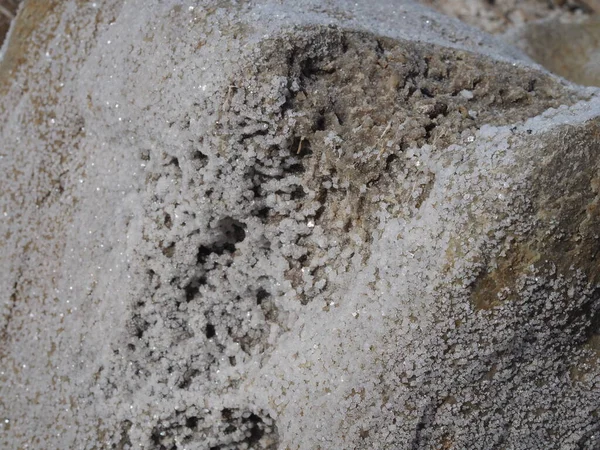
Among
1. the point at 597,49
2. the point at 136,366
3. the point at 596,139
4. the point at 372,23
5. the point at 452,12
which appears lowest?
the point at 597,49

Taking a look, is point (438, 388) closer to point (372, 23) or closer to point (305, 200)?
point (305, 200)

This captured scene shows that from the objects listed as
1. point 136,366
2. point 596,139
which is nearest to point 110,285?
point 136,366

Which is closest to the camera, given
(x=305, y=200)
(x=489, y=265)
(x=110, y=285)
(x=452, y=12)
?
(x=489, y=265)

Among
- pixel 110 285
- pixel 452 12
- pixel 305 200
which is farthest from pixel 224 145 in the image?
pixel 452 12

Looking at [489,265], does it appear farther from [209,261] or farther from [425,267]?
[209,261]

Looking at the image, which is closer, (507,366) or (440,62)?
(507,366)

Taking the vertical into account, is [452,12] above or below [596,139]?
below

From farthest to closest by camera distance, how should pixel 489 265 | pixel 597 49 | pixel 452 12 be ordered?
pixel 452 12, pixel 597 49, pixel 489 265
